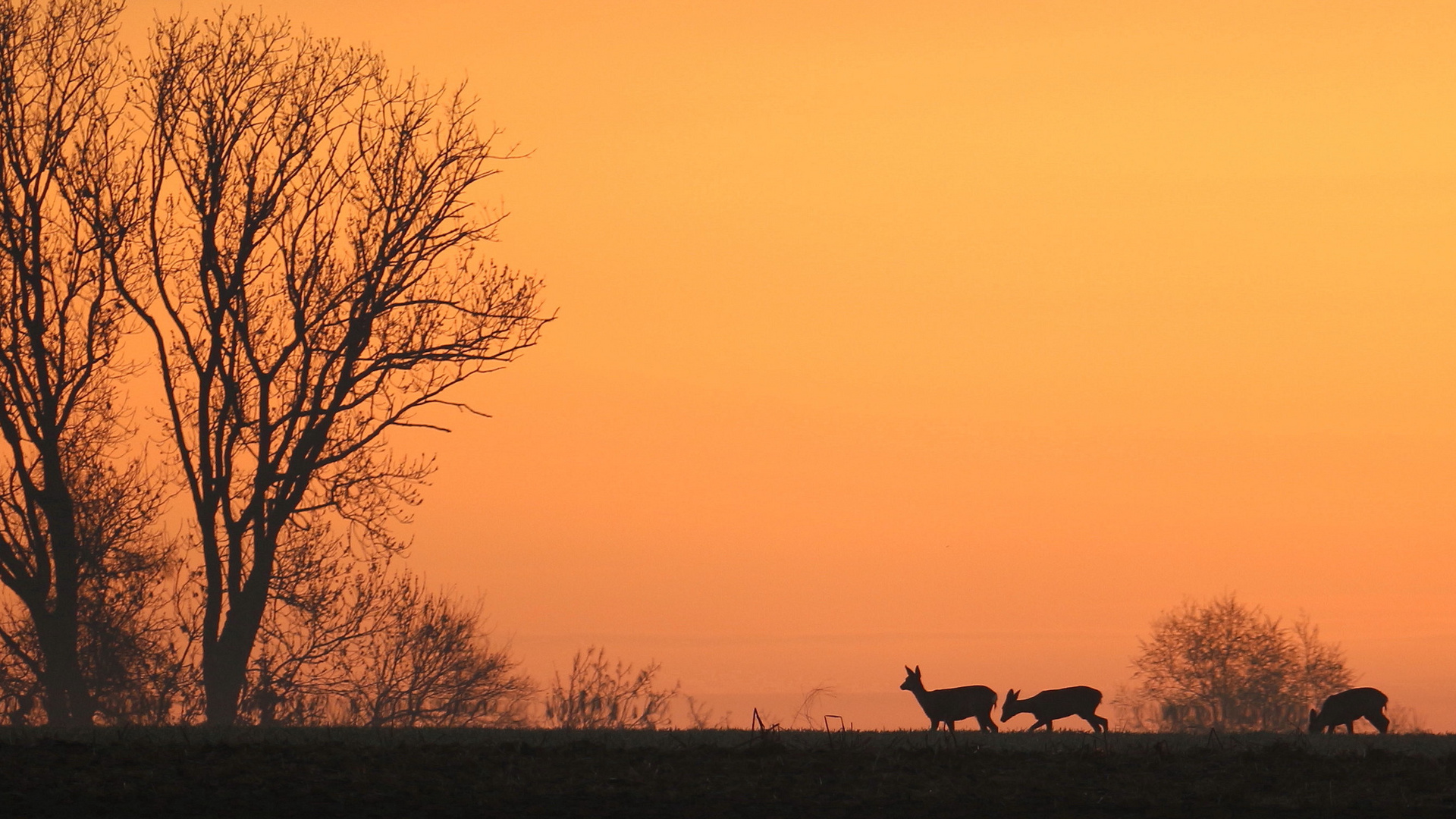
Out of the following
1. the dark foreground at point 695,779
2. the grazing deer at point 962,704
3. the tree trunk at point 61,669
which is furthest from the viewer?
the tree trunk at point 61,669

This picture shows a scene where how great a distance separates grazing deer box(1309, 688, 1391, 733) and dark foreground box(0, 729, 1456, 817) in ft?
24.6

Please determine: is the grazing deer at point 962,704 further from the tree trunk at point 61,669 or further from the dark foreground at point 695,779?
the tree trunk at point 61,669

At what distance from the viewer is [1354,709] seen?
84.9ft

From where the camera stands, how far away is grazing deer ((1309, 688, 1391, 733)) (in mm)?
25781

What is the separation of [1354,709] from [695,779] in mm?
14163

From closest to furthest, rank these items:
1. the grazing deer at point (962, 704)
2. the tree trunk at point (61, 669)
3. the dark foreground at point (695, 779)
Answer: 1. the dark foreground at point (695, 779)
2. the grazing deer at point (962, 704)
3. the tree trunk at point (61, 669)

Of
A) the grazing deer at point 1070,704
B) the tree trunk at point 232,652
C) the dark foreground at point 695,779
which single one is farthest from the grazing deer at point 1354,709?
the tree trunk at point 232,652

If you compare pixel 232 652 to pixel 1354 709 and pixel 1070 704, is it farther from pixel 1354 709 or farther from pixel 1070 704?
pixel 1354 709

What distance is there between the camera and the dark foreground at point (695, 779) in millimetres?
14906

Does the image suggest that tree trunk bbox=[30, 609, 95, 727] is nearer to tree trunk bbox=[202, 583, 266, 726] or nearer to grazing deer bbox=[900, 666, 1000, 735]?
tree trunk bbox=[202, 583, 266, 726]

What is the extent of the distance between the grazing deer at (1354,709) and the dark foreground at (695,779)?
24.6 feet

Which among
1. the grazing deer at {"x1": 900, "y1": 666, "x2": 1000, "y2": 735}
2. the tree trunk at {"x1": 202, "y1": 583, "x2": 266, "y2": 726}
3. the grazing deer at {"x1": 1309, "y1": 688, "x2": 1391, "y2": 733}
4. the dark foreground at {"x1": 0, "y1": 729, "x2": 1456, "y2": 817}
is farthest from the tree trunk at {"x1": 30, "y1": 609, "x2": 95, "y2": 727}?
the grazing deer at {"x1": 1309, "y1": 688, "x2": 1391, "y2": 733}

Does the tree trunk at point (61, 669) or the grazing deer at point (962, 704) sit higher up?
the tree trunk at point (61, 669)

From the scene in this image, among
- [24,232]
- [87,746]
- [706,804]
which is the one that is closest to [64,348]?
[24,232]
